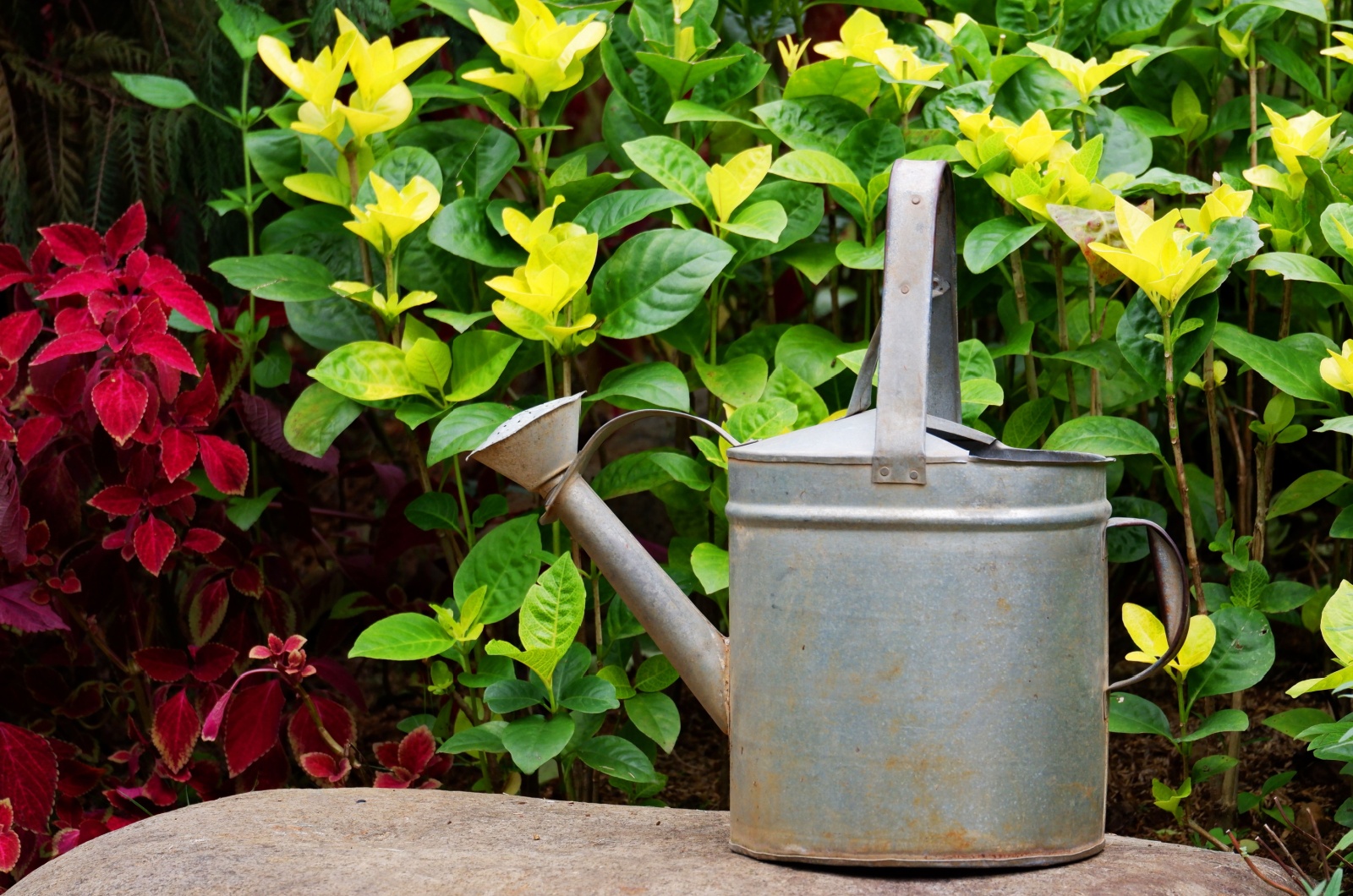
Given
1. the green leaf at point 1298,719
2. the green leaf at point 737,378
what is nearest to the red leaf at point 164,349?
the green leaf at point 737,378

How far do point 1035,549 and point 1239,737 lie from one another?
680mm

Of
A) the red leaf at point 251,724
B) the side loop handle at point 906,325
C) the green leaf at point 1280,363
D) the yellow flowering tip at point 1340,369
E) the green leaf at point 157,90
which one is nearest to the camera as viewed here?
the side loop handle at point 906,325

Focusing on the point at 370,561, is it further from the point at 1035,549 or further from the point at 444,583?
the point at 1035,549

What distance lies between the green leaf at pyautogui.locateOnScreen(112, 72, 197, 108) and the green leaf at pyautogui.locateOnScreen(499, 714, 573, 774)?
105cm

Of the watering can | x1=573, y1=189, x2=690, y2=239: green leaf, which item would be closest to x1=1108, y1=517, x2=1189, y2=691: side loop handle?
the watering can

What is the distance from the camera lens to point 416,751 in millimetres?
1809

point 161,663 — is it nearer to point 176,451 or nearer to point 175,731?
point 175,731

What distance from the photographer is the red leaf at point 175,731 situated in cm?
179

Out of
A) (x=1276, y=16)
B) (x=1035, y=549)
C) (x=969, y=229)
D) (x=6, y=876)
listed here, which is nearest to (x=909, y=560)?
(x=1035, y=549)

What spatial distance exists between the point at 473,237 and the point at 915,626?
0.90 metres

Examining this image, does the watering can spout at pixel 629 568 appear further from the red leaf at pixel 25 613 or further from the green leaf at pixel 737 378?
the red leaf at pixel 25 613

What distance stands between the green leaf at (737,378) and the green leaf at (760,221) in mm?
174

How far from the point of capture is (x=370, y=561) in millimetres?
2164

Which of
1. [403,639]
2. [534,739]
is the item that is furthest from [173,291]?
[534,739]
